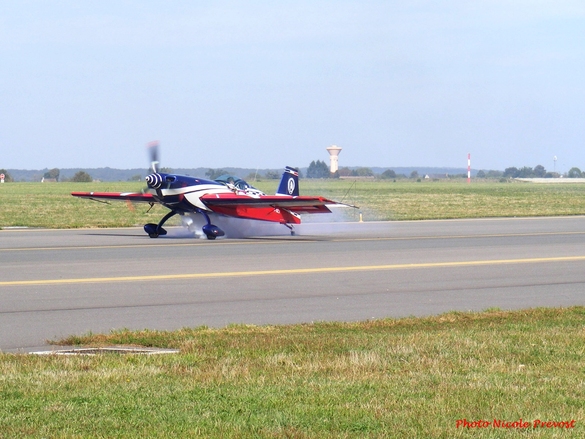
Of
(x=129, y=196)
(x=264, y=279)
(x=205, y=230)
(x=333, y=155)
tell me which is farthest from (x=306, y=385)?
(x=333, y=155)

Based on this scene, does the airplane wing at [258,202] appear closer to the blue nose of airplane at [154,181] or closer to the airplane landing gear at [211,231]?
the airplane landing gear at [211,231]

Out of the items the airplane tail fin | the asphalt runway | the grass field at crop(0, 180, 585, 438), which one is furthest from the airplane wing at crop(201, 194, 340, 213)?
the grass field at crop(0, 180, 585, 438)

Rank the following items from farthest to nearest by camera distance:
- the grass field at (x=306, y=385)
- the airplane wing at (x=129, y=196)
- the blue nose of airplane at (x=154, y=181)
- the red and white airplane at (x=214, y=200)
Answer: the airplane wing at (x=129, y=196) → the red and white airplane at (x=214, y=200) → the blue nose of airplane at (x=154, y=181) → the grass field at (x=306, y=385)

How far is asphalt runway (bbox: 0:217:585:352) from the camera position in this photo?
10.8 meters

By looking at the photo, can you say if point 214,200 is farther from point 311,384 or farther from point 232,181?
point 311,384

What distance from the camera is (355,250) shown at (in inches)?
800

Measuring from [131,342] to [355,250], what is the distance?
1206cm

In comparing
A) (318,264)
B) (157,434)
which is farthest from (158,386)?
(318,264)

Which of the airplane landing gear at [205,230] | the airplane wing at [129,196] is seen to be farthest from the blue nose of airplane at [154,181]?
the airplane wing at [129,196]

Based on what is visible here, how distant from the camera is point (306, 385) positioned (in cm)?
651

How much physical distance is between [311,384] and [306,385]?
5 centimetres

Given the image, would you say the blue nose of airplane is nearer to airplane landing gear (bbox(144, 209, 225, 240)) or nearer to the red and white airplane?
the red and white airplane

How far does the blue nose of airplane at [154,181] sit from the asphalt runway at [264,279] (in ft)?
5.40

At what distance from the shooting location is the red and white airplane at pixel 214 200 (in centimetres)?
2427
